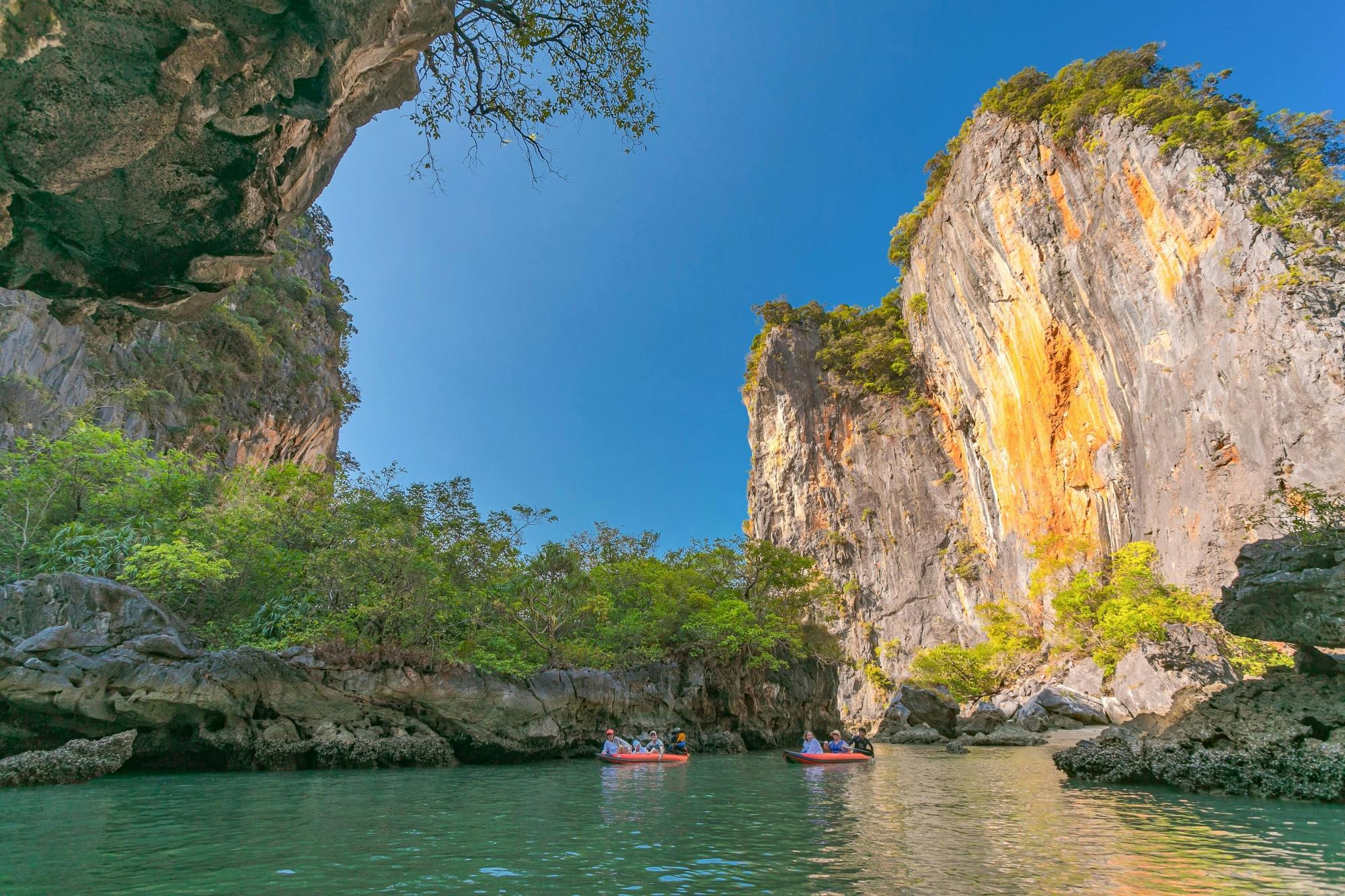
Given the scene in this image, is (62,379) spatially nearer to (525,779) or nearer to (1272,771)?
(525,779)

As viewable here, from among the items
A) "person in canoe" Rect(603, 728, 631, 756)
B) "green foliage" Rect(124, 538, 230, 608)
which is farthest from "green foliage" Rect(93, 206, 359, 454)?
"person in canoe" Rect(603, 728, 631, 756)

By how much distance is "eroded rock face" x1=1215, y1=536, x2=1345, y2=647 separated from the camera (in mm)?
11828

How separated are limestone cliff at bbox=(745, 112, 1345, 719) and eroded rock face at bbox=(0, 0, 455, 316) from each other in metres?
31.0

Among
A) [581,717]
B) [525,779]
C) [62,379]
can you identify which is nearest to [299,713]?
[525,779]

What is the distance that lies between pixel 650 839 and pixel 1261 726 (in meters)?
10.9

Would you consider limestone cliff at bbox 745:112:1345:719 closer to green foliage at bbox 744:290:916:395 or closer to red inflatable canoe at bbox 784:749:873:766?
green foliage at bbox 744:290:916:395

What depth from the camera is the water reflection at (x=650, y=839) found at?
6.18 m

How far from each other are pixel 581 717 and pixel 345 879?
17.2m

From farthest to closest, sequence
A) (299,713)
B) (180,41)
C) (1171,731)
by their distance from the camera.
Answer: (299,713) < (1171,731) < (180,41)

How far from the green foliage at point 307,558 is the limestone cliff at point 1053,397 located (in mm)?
21199

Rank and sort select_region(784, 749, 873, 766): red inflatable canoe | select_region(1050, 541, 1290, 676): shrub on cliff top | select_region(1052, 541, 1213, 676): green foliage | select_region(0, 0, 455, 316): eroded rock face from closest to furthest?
select_region(0, 0, 455, 316): eroded rock face, select_region(784, 749, 873, 766): red inflatable canoe, select_region(1050, 541, 1290, 676): shrub on cliff top, select_region(1052, 541, 1213, 676): green foliage

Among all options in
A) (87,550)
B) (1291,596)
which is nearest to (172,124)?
(1291,596)

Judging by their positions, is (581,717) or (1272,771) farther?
(581,717)

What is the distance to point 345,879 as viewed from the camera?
6.16 m
